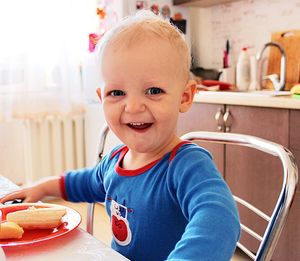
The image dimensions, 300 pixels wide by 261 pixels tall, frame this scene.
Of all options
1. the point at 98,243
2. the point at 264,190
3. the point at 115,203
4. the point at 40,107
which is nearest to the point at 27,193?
the point at 115,203

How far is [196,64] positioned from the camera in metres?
3.02

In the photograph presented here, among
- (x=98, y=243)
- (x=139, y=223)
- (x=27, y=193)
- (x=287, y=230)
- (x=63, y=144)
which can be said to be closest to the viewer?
(x=98, y=243)

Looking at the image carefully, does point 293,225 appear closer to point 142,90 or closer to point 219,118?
point 219,118

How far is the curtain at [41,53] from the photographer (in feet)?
9.21

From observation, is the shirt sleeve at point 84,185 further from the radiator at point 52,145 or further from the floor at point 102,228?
the radiator at point 52,145

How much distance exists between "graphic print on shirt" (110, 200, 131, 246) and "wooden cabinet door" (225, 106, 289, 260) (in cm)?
112

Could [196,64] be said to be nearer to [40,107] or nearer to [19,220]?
[40,107]

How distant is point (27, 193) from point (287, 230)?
129 centimetres

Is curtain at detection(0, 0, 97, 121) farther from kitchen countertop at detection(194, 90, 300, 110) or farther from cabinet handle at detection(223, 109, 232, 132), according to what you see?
cabinet handle at detection(223, 109, 232, 132)

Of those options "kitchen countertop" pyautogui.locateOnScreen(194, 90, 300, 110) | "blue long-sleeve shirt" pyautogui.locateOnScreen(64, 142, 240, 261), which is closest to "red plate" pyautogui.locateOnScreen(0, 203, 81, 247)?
"blue long-sleeve shirt" pyautogui.locateOnScreen(64, 142, 240, 261)

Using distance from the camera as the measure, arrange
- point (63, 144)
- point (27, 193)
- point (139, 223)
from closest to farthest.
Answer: point (139, 223)
point (27, 193)
point (63, 144)

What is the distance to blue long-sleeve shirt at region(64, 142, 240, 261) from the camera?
568 millimetres

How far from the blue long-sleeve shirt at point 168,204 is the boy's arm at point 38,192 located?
0.02m

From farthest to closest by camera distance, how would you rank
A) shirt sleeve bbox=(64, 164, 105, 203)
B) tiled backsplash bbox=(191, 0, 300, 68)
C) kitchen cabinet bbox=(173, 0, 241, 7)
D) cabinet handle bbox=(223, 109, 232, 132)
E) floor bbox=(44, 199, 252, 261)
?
1. kitchen cabinet bbox=(173, 0, 241, 7)
2. tiled backsplash bbox=(191, 0, 300, 68)
3. floor bbox=(44, 199, 252, 261)
4. cabinet handle bbox=(223, 109, 232, 132)
5. shirt sleeve bbox=(64, 164, 105, 203)
